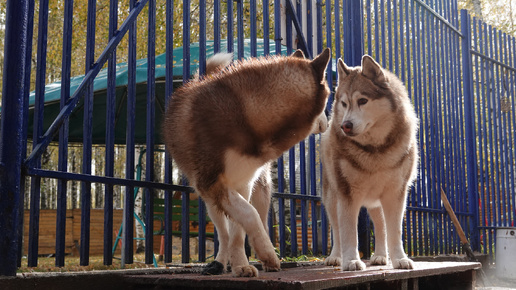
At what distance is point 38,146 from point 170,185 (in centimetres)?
109

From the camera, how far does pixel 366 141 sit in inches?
161

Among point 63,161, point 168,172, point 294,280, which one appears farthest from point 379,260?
point 63,161

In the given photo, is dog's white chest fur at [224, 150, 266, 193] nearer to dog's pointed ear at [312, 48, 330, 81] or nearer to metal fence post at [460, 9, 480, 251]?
dog's pointed ear at [312, 48, 330, 81]

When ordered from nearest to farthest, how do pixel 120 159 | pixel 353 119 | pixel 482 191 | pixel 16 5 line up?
pixel 16 5 → pixel 353 119 → pixel 482 191 → pixel 120 159

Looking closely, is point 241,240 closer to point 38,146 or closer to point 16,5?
point 38,146

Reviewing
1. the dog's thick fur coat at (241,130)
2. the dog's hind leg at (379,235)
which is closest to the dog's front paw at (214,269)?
the dog's thick fur coat at (241,130)

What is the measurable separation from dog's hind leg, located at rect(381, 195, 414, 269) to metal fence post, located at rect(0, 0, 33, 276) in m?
2.60

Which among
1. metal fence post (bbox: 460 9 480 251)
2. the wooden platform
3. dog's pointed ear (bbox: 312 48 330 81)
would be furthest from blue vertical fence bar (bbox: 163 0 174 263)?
metal fence post (bbox: 460 9 480 251)

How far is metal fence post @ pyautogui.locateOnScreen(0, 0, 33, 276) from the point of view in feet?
9.22

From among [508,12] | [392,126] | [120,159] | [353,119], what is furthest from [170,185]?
[508,12]

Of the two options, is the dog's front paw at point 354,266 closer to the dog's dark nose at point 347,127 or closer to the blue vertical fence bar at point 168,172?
the dog's dark nose at point 347,127

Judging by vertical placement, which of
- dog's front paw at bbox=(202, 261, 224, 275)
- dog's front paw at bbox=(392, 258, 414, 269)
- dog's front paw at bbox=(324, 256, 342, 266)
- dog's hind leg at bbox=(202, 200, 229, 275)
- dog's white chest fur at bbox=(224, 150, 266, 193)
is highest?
dog's white chest fur at bbox=(224, 150, 266, 193)

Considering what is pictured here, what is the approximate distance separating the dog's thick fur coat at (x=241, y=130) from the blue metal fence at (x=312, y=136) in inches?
23.1

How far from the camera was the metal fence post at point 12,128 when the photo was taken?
111 inches
